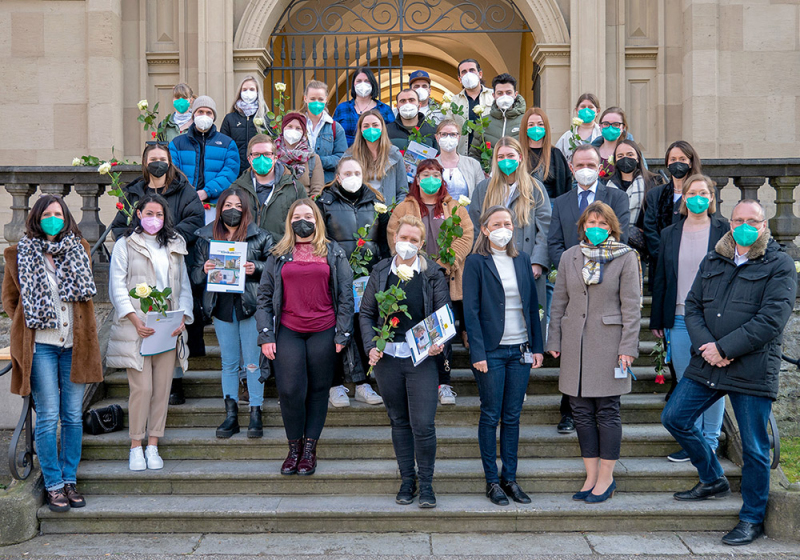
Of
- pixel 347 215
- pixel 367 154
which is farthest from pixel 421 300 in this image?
pixel 367 154

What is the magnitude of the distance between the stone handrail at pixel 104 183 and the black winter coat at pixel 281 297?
265 centimetres

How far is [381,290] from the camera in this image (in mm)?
5418

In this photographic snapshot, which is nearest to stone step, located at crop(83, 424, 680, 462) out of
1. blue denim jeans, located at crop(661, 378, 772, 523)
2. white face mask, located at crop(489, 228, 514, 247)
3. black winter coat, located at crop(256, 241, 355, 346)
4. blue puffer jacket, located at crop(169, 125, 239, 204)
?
blue denim jeans, located at crop(661, 378, 772, 523)

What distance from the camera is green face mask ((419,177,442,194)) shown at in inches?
237

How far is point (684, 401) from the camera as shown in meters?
5.24

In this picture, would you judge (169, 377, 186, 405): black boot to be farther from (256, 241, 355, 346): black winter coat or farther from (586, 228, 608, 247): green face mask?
(586, 228, 608, 247): green face mask

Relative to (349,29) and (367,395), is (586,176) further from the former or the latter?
(349,29)

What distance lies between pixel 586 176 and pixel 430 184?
46.3 inches

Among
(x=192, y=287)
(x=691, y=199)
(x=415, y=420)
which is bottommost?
(x=415, y=420)

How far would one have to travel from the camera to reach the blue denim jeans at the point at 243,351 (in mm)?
6027

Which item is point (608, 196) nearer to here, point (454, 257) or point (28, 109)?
point (454, 257)

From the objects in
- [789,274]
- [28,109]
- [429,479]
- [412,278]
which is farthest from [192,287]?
[28,109]

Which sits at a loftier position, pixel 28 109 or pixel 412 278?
pixel 28 109

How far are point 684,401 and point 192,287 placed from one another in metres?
3.75
